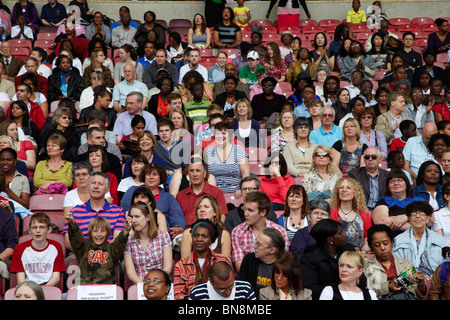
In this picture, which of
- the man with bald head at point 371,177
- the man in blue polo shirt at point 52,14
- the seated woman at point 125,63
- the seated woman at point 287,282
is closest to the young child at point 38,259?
the seated woman at point 287,282

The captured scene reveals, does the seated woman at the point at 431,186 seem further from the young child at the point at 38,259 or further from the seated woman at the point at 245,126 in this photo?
the young child at the point at 38,259

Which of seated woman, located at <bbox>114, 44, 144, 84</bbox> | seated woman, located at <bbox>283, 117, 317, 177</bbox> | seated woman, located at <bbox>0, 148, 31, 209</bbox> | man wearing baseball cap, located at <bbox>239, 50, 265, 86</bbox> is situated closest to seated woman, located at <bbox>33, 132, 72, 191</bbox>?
seated woman, located at <bbox>0, 148, 31, 209</bbox>

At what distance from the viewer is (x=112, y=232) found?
531 cm

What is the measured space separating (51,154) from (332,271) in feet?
9.76

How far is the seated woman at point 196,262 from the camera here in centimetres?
462

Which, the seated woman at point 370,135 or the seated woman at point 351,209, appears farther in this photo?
the seated woman at point 370,135

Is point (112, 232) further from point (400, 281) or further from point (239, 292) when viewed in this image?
point (400, 281)

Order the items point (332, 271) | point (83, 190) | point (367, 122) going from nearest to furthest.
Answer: point (332, 271), point (83, 190), point (367, 122)

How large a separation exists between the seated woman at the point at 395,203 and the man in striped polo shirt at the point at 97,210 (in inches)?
85.6

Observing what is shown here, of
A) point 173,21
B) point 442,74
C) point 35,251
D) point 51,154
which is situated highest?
point 173,21

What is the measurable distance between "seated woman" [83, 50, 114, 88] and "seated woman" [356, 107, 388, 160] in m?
3.42

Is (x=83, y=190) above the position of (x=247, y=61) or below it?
below
